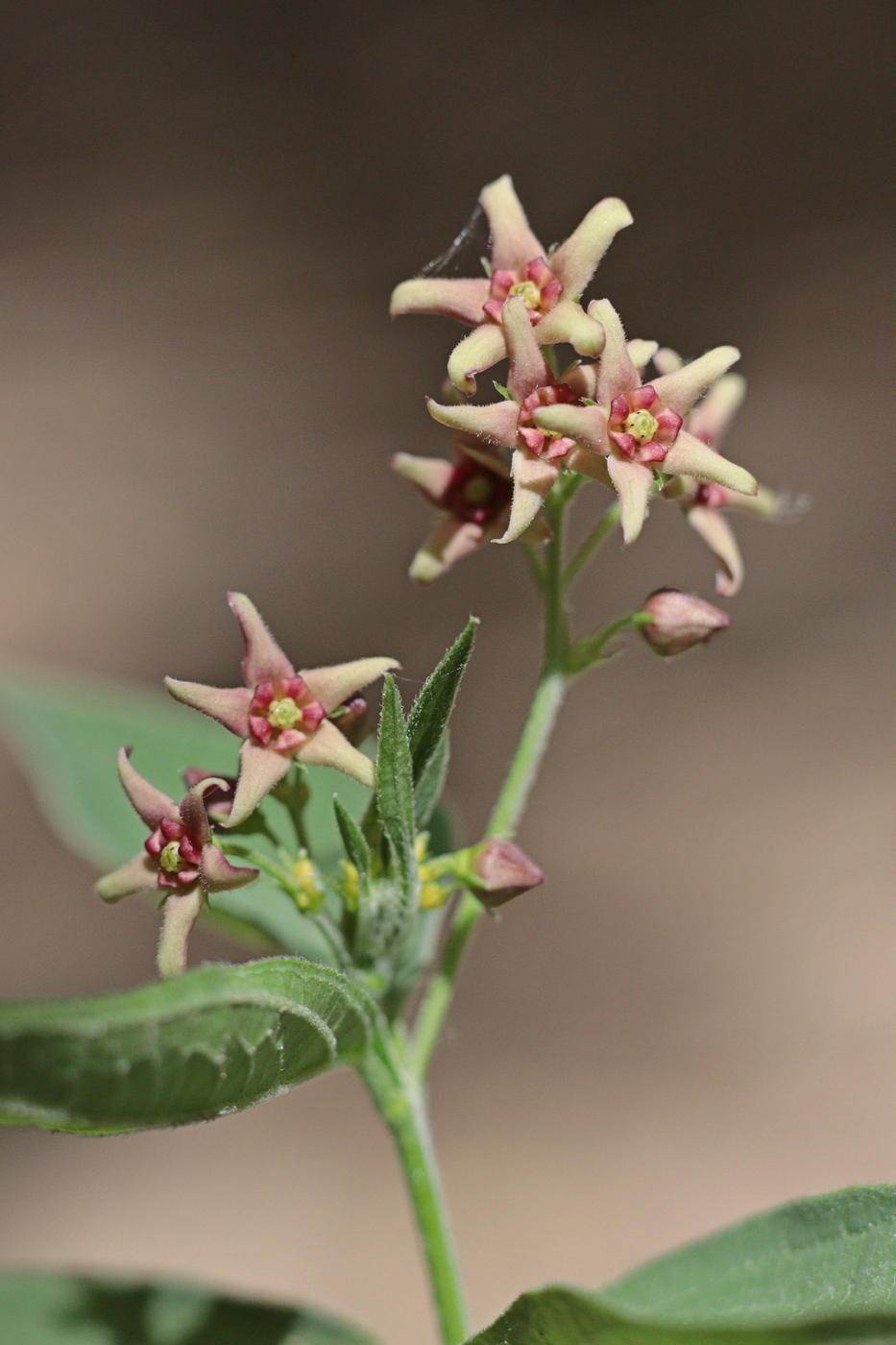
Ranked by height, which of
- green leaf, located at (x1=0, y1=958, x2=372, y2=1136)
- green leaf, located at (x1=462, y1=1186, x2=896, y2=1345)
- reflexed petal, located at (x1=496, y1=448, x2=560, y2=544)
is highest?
reflexed petal, located at (x1=496, y1=448, x2=560, y2=544)

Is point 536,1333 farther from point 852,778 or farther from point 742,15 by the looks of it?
point 742,15

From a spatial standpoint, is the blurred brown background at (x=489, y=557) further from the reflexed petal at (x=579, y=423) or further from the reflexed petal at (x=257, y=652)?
the reflexed petal at (x=579, y=423)

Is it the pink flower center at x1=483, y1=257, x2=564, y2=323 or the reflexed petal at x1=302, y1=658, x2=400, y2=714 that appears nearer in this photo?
the reflexed petal at x1=302, y1=658, x2=400, y2=714

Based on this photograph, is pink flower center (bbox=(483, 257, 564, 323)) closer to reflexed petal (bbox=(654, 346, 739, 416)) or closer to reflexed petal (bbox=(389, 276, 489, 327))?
reflexed petal (bbox=(389, 276, 489, 327))

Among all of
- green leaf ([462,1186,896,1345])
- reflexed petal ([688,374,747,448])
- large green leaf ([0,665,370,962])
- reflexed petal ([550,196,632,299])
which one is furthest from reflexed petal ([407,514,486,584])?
green leaf ([462,1186,896,1345])

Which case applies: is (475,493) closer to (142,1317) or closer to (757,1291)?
(757,1291)

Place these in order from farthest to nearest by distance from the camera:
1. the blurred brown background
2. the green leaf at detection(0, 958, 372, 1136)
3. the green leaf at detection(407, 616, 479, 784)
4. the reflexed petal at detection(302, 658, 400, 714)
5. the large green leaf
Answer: the blurred brown background
the large green leaf
the reflexed petal at detection(302, 658, 400, 714)
the green leaf at detection(407, 616, 479, 784)
the green leaf at detection(0, 958, 372, 1136)
